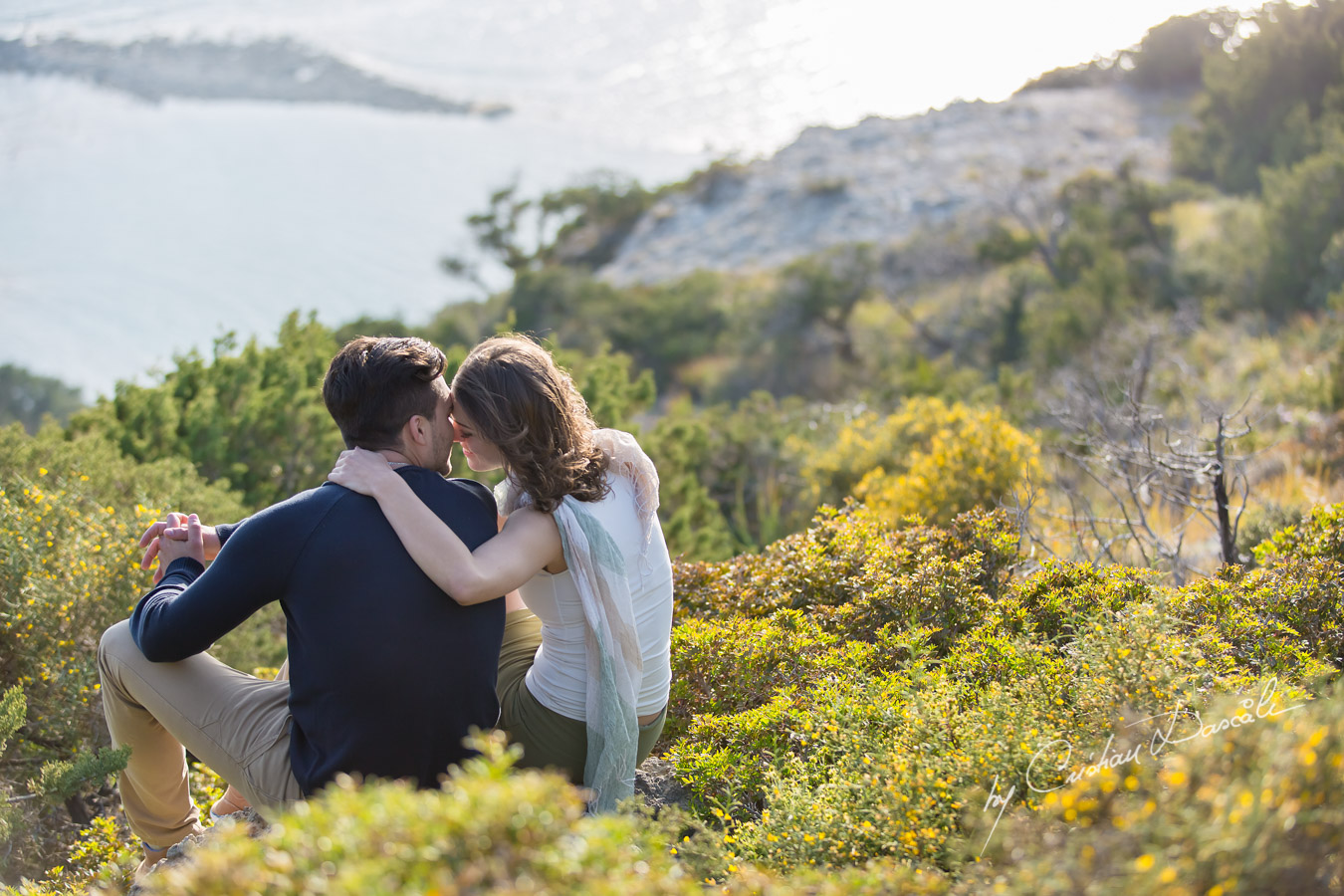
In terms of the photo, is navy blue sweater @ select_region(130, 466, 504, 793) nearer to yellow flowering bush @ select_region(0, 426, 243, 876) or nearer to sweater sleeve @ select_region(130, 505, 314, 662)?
sweater sleeve @ select_region(130, 505, 314, 662)

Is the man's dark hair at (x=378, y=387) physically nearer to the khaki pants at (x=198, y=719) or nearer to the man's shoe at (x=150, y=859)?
the khaki pants at (x=198, y=719)

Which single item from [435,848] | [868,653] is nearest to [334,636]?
[435,848]

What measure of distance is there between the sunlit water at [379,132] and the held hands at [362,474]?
13549 millimetres

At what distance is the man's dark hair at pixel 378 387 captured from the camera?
207cm

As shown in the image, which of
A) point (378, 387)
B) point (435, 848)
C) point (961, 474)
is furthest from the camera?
point (961, 474)

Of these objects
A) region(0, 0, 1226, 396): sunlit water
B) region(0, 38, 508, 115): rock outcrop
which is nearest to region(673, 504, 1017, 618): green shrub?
region(0, 0, 1226, 396): sunlit water

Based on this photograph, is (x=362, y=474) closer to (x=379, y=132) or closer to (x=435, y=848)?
(x=435, y=848)

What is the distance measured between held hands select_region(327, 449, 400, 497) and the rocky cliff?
69.9ft

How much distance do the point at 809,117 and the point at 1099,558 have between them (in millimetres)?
30298

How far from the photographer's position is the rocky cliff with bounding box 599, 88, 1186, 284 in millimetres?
24688

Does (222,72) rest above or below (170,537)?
above

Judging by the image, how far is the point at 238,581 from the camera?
1892 millimetres

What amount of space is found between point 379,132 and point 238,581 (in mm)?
27484

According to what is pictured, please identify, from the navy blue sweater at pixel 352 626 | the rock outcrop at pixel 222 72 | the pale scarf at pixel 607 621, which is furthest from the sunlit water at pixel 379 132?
the pale scarf at pixel 607 621
